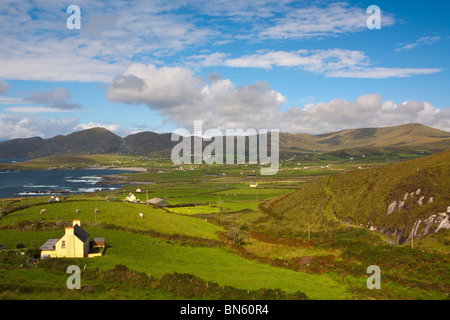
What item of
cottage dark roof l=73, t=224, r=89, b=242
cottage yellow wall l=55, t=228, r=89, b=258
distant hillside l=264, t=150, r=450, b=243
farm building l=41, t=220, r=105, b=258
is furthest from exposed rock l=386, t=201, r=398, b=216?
cottage yellow wall l=55, t=228, r=89, b=258

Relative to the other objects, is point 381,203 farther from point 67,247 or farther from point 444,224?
point 67,247

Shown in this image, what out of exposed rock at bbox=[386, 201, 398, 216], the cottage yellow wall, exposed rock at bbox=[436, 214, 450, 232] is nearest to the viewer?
the cottage yellow wall

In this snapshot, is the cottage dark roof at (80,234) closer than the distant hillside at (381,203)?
Yes

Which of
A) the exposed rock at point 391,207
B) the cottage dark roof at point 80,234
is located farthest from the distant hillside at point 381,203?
the cottage dark roof at point 80,234

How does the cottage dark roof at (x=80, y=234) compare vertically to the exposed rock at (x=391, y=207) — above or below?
below

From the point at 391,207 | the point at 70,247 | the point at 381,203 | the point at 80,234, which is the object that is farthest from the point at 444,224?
the point at 70,247

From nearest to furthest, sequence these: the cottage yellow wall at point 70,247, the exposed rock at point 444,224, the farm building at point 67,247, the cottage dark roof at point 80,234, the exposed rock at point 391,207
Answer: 1. the farm building at point 67,247
2. the cottage yellow wall at point 70,247
3. the cottage dark roof at point 80,234
4. the exposed rock at point 444,224
5. the exposed rock at point 391,207

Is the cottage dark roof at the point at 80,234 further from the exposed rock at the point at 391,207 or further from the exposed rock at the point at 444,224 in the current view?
the exposed rock at the point at 391,207

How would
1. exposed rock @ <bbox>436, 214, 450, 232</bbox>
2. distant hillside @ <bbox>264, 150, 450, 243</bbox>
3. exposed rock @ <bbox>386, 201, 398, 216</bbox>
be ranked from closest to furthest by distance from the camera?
1. exposed rock @ <bbox>436, 214, 450, 232</bbox>
2. distant hillside @ <bbox>264, 150, 450, 243</bbox>
3. exposed rock @ <bbox>386, 201, 398, 216</bbox>

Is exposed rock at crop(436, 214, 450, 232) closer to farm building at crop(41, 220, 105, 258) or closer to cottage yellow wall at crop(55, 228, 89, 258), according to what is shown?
farm building at crop(41, 220, 105, 258)
